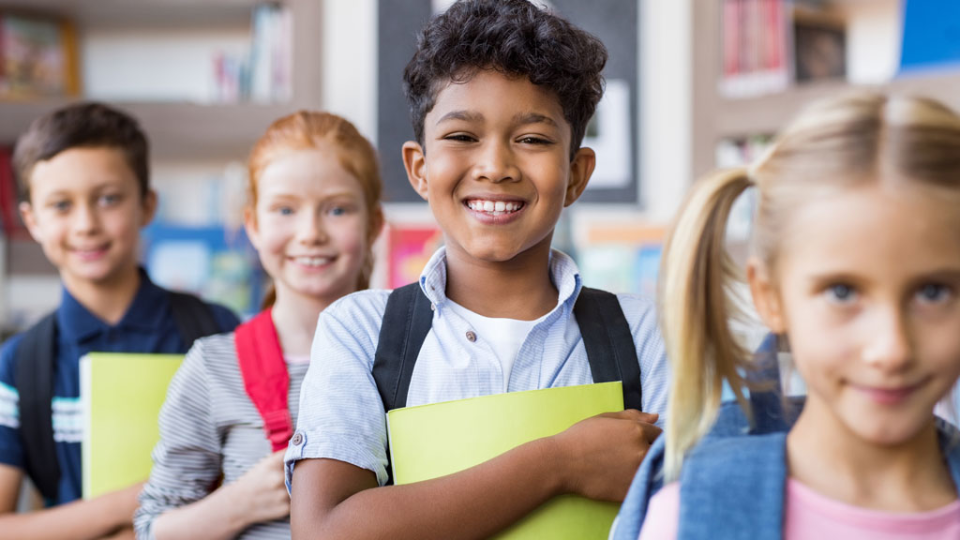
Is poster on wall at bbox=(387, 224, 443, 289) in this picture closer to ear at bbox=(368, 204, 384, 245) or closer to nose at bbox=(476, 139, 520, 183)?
ear at bbox=(368, 204, 384, 245)

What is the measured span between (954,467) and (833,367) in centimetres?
15

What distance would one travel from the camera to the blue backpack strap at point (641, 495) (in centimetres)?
69

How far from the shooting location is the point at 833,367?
2.05ft

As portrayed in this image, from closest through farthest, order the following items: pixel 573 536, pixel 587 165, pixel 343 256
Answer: pixel 573 536, pixel 587 165, pixel 343 256

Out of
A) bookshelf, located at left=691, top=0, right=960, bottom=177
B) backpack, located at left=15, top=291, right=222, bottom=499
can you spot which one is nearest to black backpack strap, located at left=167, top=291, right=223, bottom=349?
backpack, located at left=15, top=291, right=222, bottom=499

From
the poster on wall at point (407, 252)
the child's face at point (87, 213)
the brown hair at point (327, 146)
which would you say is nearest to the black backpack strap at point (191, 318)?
the child's face at point (87, 213)

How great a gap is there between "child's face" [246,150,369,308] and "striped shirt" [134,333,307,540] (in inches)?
6.7

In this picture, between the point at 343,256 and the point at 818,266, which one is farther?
the point at 343,256

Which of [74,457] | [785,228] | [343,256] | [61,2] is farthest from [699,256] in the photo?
[61,2]

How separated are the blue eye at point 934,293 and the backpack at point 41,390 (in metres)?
1.13

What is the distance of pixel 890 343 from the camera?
59 cm

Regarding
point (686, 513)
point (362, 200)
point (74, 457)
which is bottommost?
point (74, 457)

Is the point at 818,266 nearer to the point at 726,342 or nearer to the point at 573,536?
the point at 726,342

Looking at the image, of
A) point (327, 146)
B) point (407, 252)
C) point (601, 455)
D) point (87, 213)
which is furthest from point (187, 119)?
point (601, 455)
